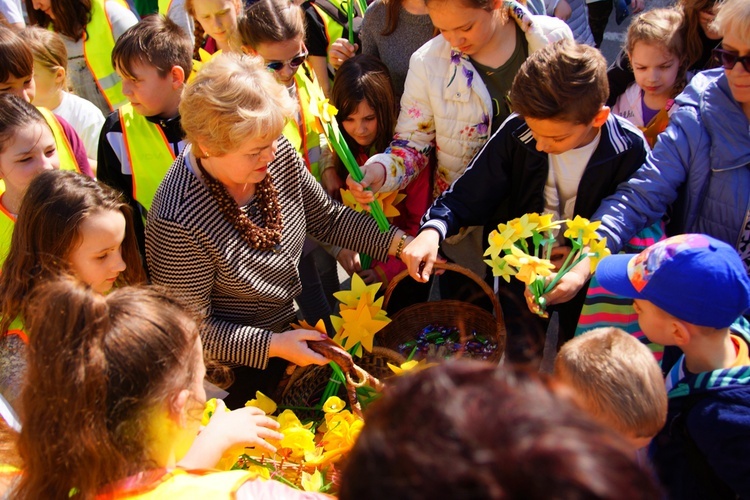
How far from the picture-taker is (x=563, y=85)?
1950mm

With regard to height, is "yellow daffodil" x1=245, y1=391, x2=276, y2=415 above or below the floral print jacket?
below

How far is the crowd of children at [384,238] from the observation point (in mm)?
739

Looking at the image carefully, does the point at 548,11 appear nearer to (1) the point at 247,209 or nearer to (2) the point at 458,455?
(1) the point at 247,209

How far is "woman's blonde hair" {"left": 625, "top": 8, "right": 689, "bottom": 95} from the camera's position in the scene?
254 cm

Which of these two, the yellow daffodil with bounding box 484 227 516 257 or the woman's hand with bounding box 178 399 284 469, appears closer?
the woman's hand with bounding box 178 399 284 469

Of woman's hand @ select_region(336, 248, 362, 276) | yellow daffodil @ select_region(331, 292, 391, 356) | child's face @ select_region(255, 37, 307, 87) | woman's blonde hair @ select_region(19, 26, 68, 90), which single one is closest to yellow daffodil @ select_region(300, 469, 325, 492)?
yellow daffodil @ select_region(331, 292, 391, 356)

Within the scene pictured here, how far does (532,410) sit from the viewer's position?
65 centimetres

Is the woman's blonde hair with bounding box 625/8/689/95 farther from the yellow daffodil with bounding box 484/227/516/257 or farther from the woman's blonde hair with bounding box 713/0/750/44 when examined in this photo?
the yellow daffodil with bounding box 484/227/516/257

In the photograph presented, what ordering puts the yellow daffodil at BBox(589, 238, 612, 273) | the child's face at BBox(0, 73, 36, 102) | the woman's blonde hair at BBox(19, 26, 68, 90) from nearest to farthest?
the yellow daffodil at BBox(589, 238, 612, 273)
the child's face at BBox(0, 73, 36, 102)
the woman's blonde hair at BBox(19, 26, 68, 90)

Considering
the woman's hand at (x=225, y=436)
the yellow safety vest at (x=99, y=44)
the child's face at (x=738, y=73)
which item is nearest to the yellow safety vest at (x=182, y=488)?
the woman's hand at (x=225, y=436)

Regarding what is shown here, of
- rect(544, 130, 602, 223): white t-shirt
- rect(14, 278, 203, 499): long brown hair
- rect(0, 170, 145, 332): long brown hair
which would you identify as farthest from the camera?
rect(544, 130, 602, 223): white t-shirt

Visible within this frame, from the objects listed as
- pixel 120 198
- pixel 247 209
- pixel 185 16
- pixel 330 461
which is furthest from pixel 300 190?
pixel 185 16

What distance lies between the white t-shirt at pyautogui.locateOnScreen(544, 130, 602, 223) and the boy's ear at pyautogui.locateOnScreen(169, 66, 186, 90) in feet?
4.81

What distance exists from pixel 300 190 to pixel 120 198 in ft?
1.91
